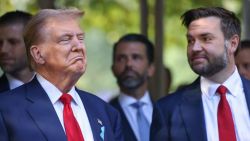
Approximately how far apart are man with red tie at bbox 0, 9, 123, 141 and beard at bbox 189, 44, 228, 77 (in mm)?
780

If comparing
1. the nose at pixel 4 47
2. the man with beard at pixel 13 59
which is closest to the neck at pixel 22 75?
the man with beard at pixel 13 59

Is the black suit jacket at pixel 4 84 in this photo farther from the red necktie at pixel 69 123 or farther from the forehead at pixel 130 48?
the forehead at pixel 130 48

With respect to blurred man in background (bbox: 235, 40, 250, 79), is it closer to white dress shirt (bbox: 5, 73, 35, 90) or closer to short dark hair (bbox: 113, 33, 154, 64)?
short dark hair (bbox: 113, 33, 154, 64)

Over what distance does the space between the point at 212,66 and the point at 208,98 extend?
223 millimetres

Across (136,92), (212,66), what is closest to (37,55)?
(212,66)

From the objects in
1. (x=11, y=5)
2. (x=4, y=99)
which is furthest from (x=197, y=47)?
(x=11, y=5)

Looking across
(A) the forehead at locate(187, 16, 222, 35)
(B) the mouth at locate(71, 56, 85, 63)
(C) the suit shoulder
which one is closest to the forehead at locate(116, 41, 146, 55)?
(A) the forehead at locate(187, 16, 222, 35)

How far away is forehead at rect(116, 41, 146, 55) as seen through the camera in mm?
8406

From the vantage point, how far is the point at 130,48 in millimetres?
8438

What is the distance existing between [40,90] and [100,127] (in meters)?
0.43

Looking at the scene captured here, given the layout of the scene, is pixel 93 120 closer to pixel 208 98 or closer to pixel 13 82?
pixel 208 98

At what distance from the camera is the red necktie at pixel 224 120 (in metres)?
5.93

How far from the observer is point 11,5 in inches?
398

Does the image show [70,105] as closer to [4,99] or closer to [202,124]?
[4,99]
